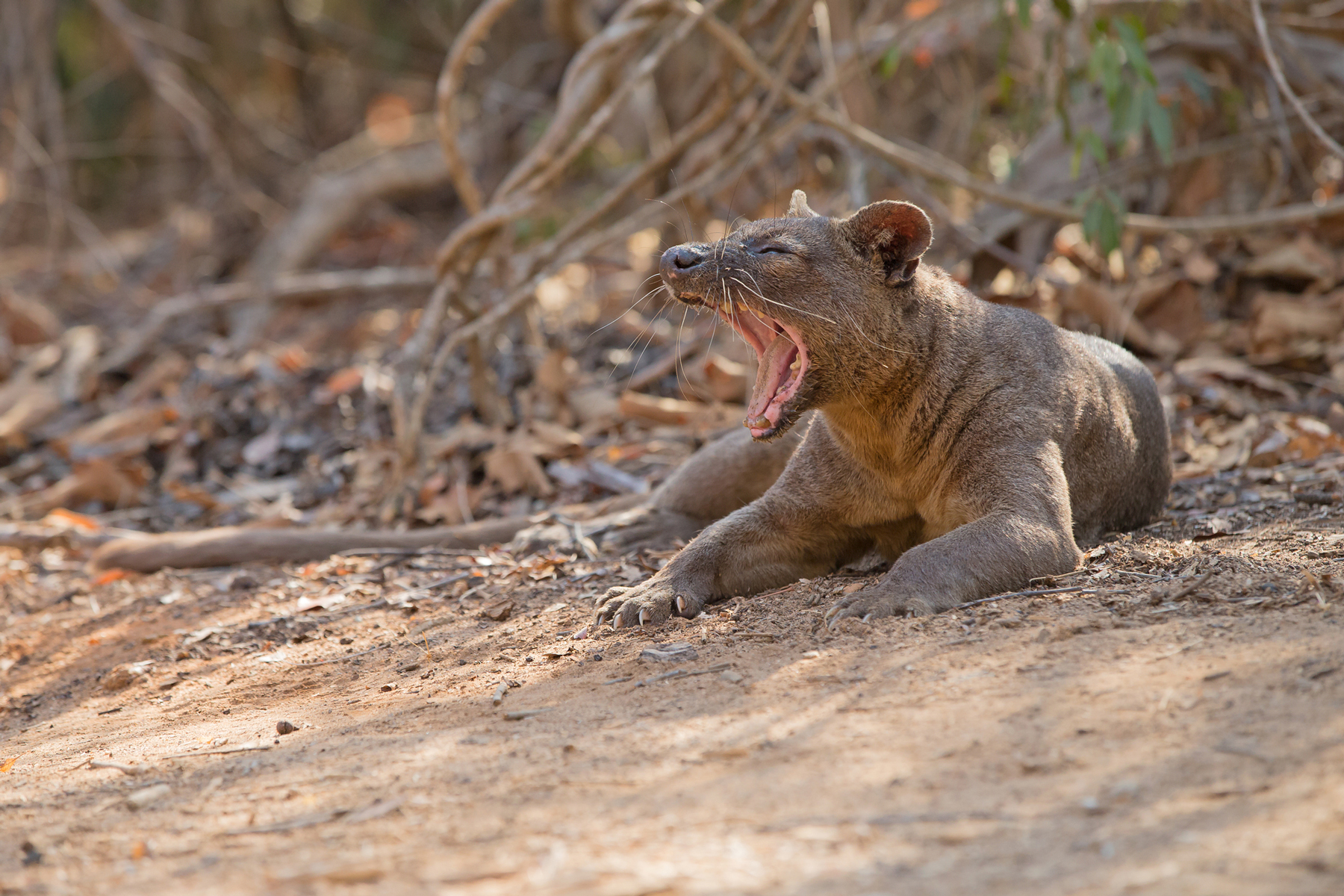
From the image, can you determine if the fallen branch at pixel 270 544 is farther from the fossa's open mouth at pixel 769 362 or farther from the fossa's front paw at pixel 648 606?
the fossa's open mouth at pixel 769 362

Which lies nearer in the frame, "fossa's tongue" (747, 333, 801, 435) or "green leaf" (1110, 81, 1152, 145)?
"fossa's tongue" (747, 333, 801, 435)

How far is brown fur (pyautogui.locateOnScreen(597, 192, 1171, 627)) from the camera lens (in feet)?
13.2

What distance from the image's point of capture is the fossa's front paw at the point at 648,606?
3953 millimetres

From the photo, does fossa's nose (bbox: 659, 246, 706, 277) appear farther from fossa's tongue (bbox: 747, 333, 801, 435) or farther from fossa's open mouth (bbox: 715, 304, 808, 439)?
fossa's tongue (bbox: 747, 333, 801, 435)

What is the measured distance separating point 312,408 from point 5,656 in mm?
3224

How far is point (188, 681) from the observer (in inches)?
164

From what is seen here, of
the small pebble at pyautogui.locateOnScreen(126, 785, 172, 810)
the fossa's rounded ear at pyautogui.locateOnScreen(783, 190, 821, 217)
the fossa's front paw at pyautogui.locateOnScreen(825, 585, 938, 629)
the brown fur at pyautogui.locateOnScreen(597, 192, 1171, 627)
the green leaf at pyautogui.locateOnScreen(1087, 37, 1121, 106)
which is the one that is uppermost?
the green leaf at pyautogui.locateOnScreen(1087, 37, 1121, 106)

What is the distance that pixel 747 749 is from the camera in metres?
2.71

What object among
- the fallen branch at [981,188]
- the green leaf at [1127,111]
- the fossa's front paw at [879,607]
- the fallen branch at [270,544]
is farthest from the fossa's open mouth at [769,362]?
the green leaf at [1127,111]

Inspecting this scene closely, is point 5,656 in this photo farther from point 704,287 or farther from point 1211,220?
point 1211,220

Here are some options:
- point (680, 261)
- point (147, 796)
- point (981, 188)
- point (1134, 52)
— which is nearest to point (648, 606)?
point (680, 261)

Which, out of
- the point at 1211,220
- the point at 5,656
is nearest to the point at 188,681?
the point at 5,656

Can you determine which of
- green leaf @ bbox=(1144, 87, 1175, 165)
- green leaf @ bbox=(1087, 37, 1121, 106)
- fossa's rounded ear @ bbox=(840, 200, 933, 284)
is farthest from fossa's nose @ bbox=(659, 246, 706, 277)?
green leaf @ bbox=(1144, 87, 1175, 165)

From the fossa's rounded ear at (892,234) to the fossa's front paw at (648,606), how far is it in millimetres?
1310
